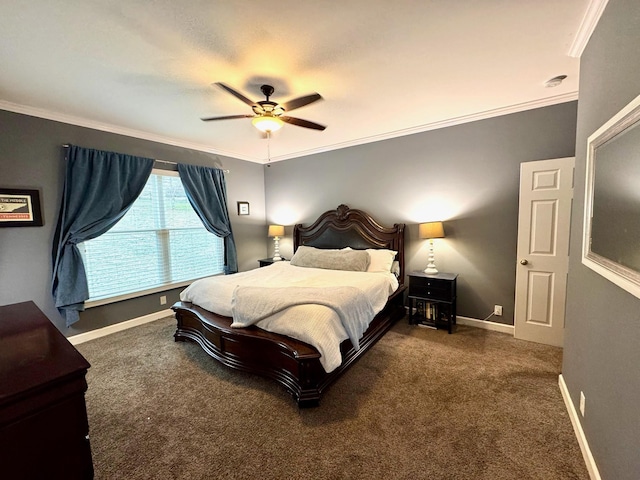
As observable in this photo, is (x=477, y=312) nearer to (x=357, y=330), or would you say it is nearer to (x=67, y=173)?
(x=357, y=330)

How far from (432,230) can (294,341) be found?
2.22 metres

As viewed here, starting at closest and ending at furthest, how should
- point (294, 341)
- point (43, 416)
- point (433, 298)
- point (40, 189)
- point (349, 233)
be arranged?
point (43, 416), point (294, 341), point (40, 189), point (433, 298), point (349, 233)

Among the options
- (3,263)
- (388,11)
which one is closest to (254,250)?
(3,263)

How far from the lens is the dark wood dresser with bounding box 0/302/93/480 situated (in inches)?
31.0

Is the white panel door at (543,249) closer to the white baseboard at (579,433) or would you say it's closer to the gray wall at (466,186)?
the gray wall at (466,186)

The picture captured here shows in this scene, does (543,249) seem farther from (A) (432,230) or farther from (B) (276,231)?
(B) (276,231)

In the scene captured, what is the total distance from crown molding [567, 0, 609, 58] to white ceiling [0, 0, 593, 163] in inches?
0.8

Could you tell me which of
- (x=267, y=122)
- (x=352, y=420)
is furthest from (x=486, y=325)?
(x=267, y=122)

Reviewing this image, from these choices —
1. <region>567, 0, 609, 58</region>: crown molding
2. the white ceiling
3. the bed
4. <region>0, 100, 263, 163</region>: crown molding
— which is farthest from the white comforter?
<region>567, 0, 609, 58</region>: crown molding

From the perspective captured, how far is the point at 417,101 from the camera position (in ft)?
9.50

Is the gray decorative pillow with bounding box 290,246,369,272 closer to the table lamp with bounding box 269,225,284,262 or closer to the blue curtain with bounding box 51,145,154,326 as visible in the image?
the table lamp with bounding box 269,225,284,262

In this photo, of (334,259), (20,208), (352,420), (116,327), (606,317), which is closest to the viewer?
(606,317)

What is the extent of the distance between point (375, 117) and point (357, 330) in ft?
8.03

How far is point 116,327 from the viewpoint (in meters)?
3.56
